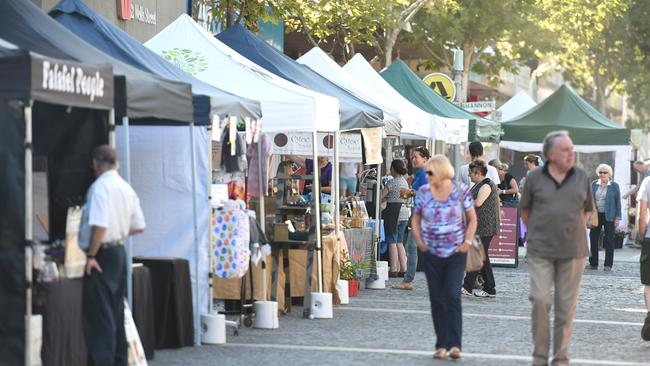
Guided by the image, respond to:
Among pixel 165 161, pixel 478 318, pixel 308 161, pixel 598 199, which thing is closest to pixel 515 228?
pixel 598 199

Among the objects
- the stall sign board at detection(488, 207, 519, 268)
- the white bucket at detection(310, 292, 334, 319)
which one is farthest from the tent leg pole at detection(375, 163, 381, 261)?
the white bucket at detection(310, 292, 334, 319)

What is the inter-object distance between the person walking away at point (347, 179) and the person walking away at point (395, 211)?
1148mm

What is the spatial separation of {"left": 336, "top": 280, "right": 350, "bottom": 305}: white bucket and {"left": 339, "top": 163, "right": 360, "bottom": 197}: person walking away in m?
4.89

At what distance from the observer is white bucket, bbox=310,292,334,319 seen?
49.9ft

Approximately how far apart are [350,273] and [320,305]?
9.14 feet

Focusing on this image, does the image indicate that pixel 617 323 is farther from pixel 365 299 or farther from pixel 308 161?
pixel 308 161

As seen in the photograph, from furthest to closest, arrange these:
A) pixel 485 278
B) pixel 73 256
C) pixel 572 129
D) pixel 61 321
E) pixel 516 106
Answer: pixel 516 106, pixel 572 129, pixel 485 278, pixel 61 321, pixel 73 256

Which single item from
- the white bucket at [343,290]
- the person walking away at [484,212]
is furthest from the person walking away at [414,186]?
the white bucket at [343,290]

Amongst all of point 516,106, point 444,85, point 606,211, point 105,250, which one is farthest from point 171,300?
point 516,106

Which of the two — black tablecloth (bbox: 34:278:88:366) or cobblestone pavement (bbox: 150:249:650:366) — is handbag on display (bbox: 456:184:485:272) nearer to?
cobblestone pavement (bbox: 150:249:650:366)

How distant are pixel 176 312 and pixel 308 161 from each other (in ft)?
32.3

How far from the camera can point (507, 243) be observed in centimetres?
2472

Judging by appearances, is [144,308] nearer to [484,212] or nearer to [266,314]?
[266,314]

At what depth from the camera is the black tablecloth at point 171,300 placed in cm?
1214
